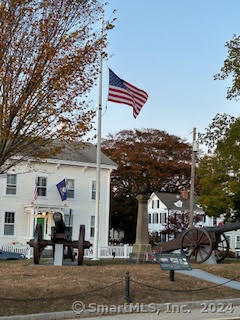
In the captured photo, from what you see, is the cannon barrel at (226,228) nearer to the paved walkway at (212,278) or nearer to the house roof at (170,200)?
the paved walkway at (212,278)

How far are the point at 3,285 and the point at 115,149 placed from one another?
1946 inches

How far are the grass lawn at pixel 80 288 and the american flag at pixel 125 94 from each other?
8.31 meters

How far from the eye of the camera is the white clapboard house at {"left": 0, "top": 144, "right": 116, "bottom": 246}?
119 ft

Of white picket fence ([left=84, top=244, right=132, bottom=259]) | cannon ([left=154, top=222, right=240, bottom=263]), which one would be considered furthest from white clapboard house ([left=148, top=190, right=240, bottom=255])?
cannon ([left=154, top=222, right=240, bottom=263])

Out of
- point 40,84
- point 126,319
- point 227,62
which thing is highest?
point 227,62

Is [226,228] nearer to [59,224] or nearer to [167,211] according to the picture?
[59,224]

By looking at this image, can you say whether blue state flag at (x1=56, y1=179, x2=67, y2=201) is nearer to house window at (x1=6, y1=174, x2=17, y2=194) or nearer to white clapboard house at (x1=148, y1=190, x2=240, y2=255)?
house window at (x1=6, y1=174, x2=17, y2=194)

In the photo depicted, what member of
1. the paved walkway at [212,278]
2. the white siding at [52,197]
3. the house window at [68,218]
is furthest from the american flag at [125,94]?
the house window at [68,218]

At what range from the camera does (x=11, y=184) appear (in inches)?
1444

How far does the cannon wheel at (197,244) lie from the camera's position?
21.4m

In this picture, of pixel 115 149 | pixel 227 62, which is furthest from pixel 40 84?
pixel 115 149

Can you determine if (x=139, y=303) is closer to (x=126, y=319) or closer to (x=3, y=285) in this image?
(x=126, y=319)

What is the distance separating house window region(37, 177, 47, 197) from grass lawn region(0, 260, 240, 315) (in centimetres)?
2042

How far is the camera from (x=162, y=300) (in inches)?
531
